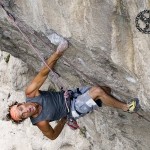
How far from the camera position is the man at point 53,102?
5.60m

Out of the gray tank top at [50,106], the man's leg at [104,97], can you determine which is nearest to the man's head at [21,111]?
the gray tank top at [50,106]

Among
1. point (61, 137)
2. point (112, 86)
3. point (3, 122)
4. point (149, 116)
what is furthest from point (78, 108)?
point (3, 122)

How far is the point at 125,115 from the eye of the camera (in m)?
7.15

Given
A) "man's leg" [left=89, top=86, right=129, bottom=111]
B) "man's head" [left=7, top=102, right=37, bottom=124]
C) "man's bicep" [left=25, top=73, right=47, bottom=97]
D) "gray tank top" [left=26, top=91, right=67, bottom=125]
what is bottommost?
"man's leg" [left=89, top=86, right=129, bottom=111]

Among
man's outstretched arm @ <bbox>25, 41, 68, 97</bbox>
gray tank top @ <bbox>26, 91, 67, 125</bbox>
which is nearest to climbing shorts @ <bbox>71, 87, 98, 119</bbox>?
gray tank top @ <bbox>26, 91, 67, 125</bbox>

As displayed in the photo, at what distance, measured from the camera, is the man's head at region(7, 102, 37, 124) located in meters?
5.33

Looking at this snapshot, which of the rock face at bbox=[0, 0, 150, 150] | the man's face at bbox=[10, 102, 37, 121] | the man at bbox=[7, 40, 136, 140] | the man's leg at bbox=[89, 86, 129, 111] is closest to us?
the rock face at bbox=[0, 0, 150, 150]

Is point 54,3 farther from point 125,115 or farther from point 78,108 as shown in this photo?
point 125,115

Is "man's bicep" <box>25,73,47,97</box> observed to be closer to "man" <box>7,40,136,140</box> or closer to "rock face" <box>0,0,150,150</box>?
"man" <box>7,40,136,140</box>

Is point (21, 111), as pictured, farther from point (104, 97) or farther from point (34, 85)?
point (104, 97)

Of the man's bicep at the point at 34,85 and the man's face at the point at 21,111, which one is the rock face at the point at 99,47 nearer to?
the man's bicep at the point at 34,85

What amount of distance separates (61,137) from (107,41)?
5.07 meters

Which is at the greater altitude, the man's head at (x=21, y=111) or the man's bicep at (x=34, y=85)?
the man's bicep at (x=34, y=85)

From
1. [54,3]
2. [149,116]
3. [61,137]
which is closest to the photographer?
[54,3]
